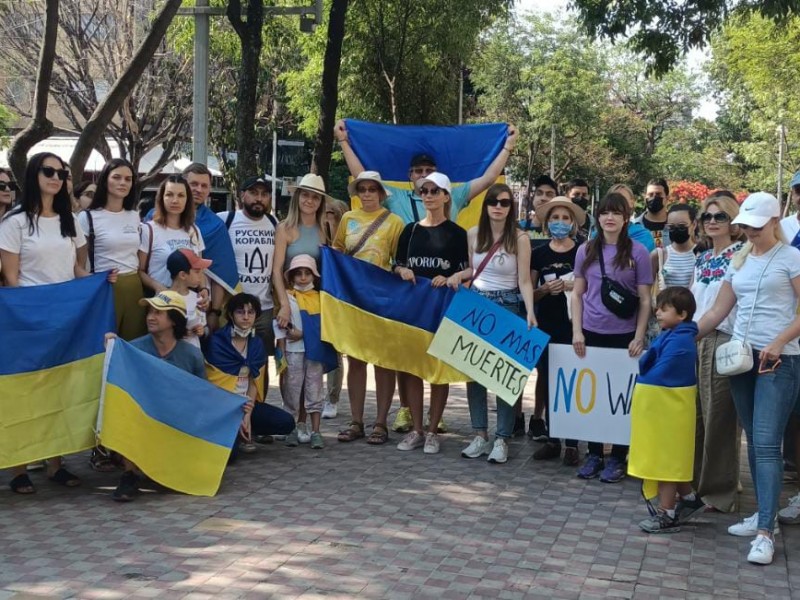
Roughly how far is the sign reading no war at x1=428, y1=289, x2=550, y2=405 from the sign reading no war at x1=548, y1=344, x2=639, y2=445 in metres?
0.20

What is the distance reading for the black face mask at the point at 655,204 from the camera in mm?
7895

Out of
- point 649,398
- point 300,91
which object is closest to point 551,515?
point 649,398

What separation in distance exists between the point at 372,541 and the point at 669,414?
71.0 inches

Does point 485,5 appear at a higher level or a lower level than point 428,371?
higher

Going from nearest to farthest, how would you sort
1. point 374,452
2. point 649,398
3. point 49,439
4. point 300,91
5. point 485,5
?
point 649,398, point 49,439, point 374,452, point 485,5, point 300,91

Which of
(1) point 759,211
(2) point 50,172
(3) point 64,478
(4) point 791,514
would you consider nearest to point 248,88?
(2) point 50,172

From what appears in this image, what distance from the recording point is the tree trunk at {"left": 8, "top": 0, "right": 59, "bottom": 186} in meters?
9.90

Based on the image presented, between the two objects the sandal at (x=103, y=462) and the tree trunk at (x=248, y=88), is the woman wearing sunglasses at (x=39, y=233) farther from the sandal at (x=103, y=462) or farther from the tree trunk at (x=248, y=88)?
the tree trunk at (x=248, y=88)

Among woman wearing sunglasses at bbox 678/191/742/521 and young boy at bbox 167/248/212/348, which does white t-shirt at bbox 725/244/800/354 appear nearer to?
woman wearing sunglasses at bbox 678/191/742/521

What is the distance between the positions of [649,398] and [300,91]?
72.0 ft

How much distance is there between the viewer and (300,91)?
26.4 metres

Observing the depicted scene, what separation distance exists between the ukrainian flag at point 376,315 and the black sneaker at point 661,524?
2252 mm

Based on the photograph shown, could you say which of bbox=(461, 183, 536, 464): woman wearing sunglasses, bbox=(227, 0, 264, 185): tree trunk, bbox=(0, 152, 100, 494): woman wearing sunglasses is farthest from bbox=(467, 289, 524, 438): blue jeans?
bbox=(227, 0, 264, 185): tree trunk

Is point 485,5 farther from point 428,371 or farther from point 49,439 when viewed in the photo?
point 49,439
